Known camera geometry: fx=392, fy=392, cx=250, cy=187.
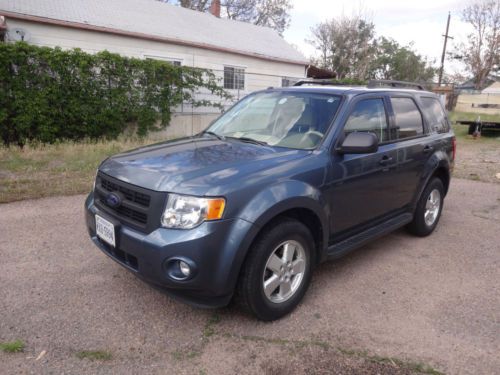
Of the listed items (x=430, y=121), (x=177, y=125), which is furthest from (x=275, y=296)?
(x=177, y=125)

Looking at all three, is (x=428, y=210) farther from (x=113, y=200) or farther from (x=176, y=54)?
(x=176, y=54)

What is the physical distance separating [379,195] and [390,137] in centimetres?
64

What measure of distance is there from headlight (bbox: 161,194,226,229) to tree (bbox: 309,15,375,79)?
108 feet

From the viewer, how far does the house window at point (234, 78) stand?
16.8 meters

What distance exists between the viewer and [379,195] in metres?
3.88

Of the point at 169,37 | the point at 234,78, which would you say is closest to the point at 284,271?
the point at 169,37

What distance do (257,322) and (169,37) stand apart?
13729 mm

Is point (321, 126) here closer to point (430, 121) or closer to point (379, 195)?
point (379, 195)

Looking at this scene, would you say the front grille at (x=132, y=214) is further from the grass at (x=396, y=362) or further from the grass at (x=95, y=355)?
the grass at (x=396, y=362)

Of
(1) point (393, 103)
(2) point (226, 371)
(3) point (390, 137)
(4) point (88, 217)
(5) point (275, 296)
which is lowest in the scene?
(2) point (226, 371)

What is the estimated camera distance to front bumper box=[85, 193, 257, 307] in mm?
2520

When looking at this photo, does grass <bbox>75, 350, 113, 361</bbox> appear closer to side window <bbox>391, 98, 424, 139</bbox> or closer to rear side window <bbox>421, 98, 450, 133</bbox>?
side window <bbox>391, 98, 424, 139</bbox>

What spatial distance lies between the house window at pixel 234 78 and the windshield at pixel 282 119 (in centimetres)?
1292

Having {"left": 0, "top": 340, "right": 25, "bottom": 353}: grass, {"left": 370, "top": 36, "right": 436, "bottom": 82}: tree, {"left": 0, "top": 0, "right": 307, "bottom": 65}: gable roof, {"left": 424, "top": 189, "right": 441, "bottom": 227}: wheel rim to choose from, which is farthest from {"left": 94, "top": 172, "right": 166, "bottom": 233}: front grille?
{"left": 370, "top": 36, "right": 436, "bottom": 82}: tree
